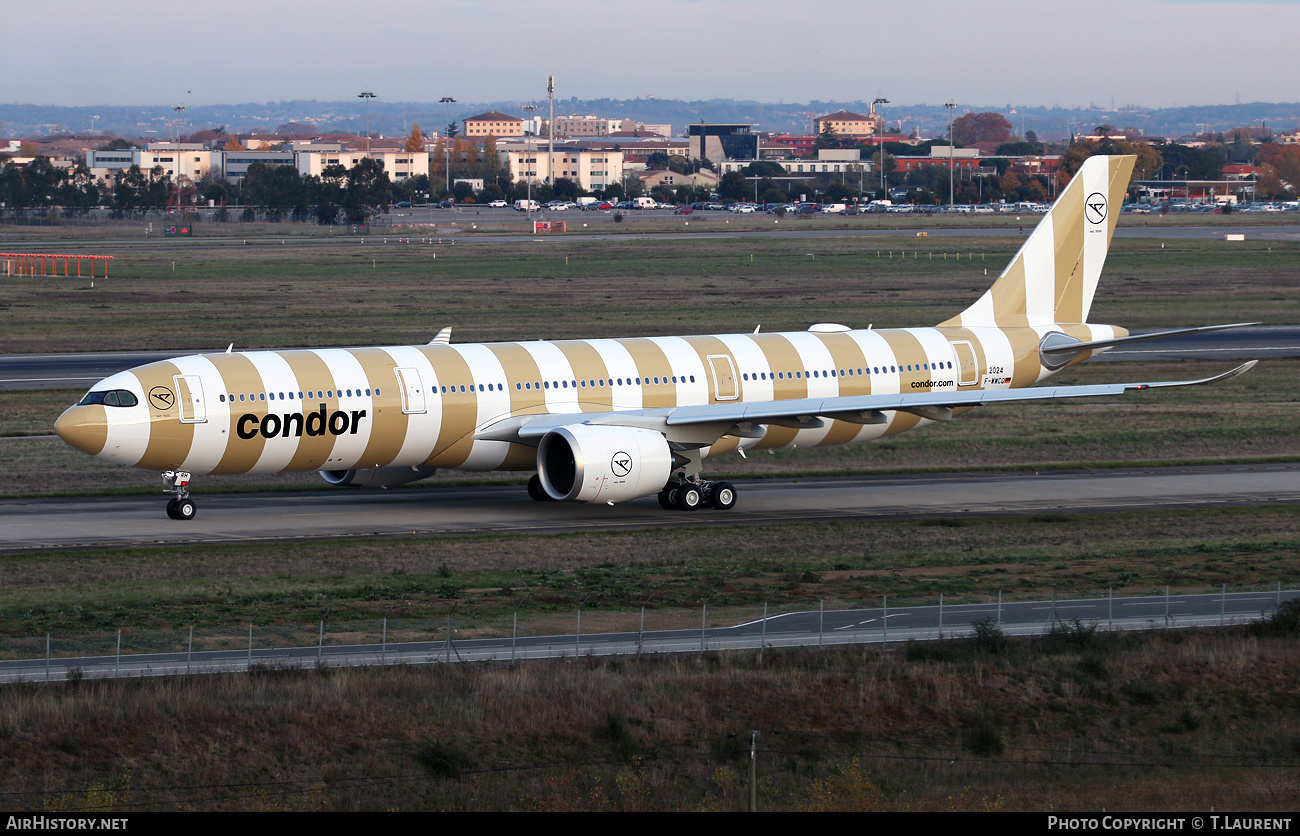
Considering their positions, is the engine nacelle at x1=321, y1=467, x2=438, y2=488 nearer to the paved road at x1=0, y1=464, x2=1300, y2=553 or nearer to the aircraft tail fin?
the paved road at x1=0, y1=464, x2=1300, y2=553

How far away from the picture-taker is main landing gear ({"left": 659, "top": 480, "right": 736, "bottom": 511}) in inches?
→ 1874

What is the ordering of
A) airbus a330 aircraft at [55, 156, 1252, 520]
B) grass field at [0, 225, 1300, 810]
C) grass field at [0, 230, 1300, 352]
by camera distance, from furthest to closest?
grass field at [0, 230, 1300, 352]
airbus a330 aircraft at [55, 156, 1252, 520]
grass field at [0, 225, 1300, 810]

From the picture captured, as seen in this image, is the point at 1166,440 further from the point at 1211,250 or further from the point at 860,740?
the point at 1211,250

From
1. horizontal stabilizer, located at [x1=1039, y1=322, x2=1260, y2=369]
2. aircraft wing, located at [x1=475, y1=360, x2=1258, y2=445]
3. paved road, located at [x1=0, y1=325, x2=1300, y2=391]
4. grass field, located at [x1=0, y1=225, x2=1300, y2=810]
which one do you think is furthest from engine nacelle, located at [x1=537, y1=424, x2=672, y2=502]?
paved road, located at [x1=0, y1=325, x2=1300, y2=391]

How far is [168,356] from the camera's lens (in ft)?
259

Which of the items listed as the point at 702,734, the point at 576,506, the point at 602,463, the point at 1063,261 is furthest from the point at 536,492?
the point at 702,734

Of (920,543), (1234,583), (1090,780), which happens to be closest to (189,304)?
(920,543)

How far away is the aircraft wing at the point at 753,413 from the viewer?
45875 millimetres

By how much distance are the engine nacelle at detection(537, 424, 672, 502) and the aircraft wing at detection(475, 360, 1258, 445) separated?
769mm

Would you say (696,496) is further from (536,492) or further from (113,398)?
(113,398)

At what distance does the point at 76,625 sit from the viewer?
106 ft

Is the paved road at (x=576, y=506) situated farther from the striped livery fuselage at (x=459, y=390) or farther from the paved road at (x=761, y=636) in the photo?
the paved road at (x=761, y=636)

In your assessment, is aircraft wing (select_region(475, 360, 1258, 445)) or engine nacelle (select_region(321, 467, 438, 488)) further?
engine nacelle (select_region(321, 467, 438, 488))
